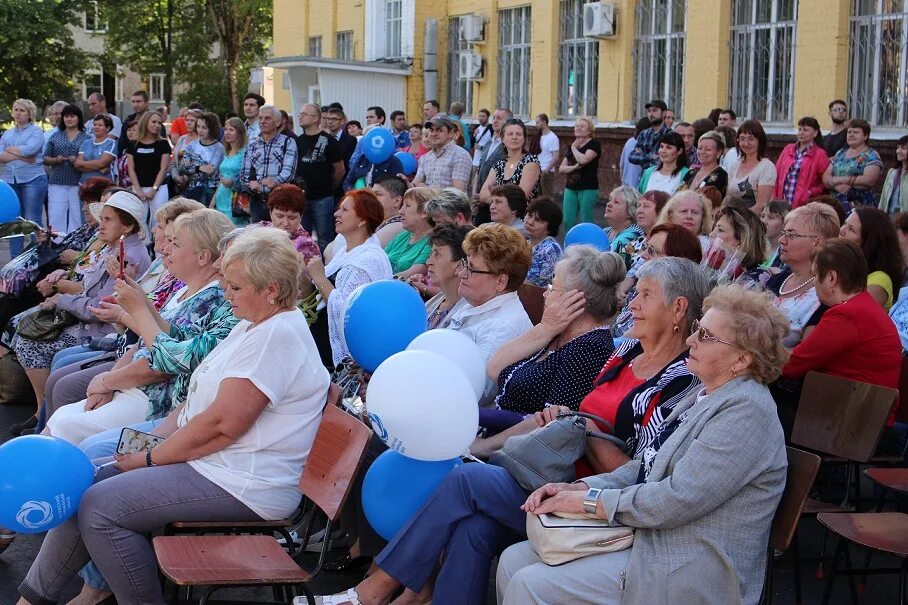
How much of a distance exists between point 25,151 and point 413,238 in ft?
24.6

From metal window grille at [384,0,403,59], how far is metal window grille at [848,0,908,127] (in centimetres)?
1191

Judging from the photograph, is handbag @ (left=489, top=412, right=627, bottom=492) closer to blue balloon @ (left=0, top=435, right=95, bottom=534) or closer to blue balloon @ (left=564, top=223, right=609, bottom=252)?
blue balloon @ (left=0, top=435, right=95, bottom=534)

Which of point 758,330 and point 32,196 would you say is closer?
point 758,330

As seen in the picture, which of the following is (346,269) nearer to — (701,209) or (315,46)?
(701,209)

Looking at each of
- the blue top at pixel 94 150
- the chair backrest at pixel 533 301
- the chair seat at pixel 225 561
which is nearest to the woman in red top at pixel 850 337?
the chair backrest at pixel 533 301

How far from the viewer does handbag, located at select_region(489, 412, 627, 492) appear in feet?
12.2

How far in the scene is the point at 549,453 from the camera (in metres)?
3.72

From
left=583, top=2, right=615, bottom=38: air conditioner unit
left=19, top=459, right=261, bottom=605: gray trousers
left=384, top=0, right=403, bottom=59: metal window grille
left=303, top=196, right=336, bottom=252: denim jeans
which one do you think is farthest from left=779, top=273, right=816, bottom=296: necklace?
left=384, top=0, right=403, bottom=59: metal window grille

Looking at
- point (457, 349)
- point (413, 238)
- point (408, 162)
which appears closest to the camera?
point (457, 349)

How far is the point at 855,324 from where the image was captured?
4.75m

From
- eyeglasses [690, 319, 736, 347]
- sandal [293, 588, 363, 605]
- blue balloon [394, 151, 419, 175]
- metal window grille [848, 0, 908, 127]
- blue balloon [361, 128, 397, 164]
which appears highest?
metal window grille [848, 0, 908, 127]

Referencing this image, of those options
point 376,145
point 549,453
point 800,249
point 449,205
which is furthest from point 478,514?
point 376,145

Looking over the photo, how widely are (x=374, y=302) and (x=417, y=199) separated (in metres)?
2.32

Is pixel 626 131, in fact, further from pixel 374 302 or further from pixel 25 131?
pixel 374 302
